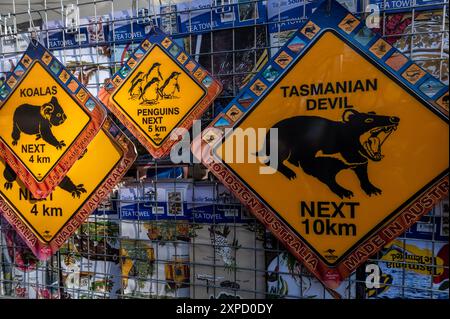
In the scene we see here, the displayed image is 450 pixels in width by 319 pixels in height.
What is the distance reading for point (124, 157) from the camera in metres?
1.09

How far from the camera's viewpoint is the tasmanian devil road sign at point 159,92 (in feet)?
3.25

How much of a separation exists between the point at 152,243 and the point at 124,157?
Result: 0.88 ft

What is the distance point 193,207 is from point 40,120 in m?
0.56

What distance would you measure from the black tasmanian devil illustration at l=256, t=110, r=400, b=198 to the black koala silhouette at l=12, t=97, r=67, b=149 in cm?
64

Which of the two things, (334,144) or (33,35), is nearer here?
(334,144)

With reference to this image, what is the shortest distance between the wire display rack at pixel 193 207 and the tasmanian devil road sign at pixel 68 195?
41mm

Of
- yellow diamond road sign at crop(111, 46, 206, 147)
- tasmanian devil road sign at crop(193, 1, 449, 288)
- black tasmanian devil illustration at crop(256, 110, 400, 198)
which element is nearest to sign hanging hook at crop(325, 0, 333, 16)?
tasmanian devil road sign at crop(193, 1, 449, 288)

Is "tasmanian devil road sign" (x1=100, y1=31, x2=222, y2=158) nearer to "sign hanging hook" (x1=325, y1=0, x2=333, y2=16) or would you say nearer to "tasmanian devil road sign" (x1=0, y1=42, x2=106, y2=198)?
"tasmanian devil road sign" (x1=0, y1=42, x2=106, y2=198)

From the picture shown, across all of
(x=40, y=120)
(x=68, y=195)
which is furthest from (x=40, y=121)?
(x=68, y=195)

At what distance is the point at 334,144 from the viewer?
88cm

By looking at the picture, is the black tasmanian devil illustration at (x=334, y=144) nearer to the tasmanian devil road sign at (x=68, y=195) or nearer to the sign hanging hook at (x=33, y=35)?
the tasmanian devil road sign at (x=68, y=195)

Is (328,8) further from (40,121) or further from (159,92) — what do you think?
(40,121)
